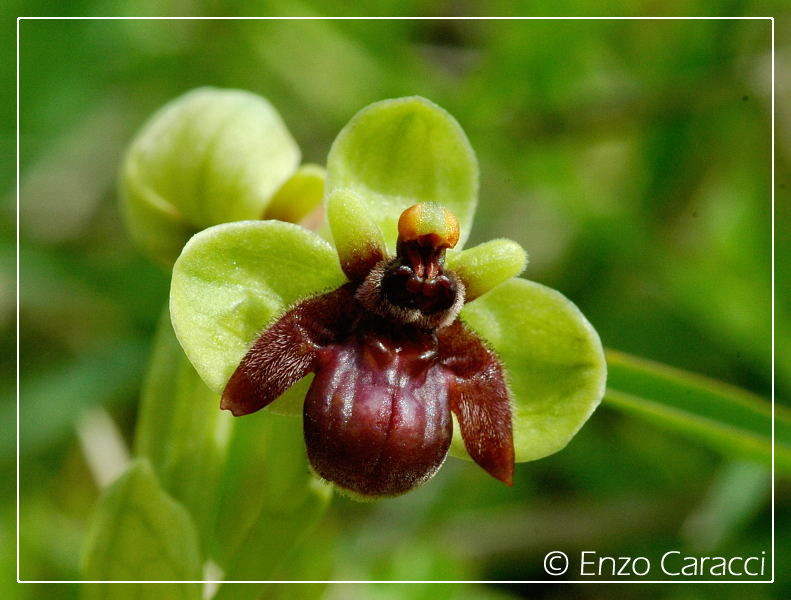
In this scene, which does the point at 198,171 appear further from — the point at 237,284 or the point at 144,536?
the point at 144,536

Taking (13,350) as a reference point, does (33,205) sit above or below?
above

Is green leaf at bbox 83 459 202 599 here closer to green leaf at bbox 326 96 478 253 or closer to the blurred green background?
green leaf at bbox 326 96 478 253

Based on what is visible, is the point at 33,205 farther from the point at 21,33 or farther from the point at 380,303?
the point at 380,303

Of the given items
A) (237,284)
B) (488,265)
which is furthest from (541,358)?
(237,284)

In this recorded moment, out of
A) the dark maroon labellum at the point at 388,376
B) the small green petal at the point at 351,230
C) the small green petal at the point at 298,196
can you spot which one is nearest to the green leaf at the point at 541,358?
the dark maroon labellum at the point at 388,376

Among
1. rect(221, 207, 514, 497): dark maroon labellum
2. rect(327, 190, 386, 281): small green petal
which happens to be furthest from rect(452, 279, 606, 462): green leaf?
rect(327, 190, 386, 281): small green petal

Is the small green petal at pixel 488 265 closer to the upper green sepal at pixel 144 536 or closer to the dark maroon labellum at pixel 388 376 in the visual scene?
the dark maroon labellum at pixel 388 376

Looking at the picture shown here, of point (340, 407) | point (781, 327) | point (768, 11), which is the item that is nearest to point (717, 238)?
point (781, 327)

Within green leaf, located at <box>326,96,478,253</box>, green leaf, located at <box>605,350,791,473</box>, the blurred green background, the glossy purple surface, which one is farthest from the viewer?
the blurred green background
